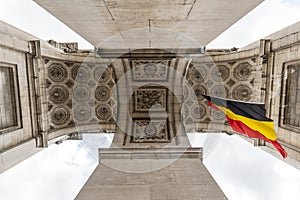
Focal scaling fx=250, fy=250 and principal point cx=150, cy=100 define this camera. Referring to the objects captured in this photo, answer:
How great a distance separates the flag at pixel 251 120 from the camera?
6.75 meters

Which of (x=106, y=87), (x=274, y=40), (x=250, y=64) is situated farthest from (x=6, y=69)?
(x=250, y=64)

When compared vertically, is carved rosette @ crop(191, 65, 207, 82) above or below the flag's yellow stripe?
above

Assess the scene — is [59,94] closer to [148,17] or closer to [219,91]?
[148,17]

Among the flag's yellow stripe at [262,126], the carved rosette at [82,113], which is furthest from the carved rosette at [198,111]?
the flag's yellow stripe at [262,126]

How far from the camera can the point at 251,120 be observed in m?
7.04

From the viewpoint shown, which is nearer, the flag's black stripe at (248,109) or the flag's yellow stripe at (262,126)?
the flag's yellow stripe at (262,126)

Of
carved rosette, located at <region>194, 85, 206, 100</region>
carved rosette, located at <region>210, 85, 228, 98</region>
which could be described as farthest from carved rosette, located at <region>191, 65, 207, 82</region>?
carved rosette, located at <region>210, 85, 228, 98</region>

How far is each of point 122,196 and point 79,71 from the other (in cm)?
886

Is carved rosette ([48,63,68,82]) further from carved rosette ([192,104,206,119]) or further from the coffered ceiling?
carved rosette ([192,104,206,119])

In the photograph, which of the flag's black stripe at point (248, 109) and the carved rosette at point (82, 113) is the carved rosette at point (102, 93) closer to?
the carved rosette at point (82, 113)

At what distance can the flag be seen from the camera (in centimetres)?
675

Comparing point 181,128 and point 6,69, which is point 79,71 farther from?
point 181,128

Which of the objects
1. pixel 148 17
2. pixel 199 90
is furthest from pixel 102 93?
pixel 148 17

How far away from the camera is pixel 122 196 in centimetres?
573
